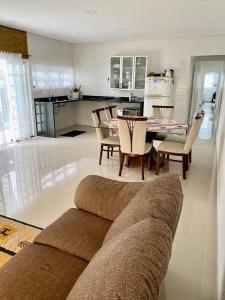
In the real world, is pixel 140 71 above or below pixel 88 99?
above

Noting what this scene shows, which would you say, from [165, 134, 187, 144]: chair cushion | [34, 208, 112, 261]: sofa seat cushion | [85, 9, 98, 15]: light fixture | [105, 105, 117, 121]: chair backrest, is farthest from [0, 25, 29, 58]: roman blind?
[34, 208, 112, 261]: sofa seat cushion

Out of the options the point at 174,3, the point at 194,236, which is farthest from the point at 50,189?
the point at 174,3

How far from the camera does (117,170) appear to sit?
372 centimetres

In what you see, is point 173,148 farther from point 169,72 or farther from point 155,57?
point 155,57

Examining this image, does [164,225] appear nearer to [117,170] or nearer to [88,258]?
[88,258]

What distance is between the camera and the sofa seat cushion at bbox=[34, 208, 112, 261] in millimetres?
1322

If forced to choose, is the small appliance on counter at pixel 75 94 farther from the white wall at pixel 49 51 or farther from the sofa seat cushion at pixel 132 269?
the sofa seat cushion at pixel 132 269

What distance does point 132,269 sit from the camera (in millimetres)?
692

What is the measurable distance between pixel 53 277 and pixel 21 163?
324cm

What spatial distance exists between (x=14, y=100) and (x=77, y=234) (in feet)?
15.1

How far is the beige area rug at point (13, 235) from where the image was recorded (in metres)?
1.88

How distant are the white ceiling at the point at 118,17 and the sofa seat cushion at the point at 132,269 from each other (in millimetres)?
3291

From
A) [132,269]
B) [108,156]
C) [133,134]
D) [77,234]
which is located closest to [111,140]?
[108,156]

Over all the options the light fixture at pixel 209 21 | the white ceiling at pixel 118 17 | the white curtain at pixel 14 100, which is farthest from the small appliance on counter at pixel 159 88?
the white curtain at pixel 14 100
